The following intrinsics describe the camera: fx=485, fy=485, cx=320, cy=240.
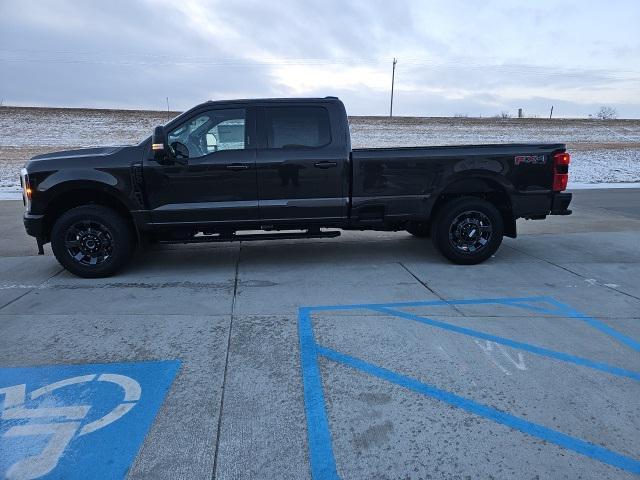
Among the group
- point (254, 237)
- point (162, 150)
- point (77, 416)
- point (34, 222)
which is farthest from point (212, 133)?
point (77, 416)

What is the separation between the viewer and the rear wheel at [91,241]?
564 centimetres

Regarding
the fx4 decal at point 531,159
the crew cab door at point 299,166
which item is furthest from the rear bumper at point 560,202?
the crew cab door at point 299,166

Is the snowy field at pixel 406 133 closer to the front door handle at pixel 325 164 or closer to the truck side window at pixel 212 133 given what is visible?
the front door handle at pixel 325 164

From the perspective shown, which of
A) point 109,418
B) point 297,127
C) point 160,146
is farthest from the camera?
point 297,127

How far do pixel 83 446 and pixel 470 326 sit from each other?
10.1 feet

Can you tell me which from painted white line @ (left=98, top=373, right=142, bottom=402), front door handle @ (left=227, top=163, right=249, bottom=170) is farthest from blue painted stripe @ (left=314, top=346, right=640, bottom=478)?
front door handle @ (left=227, top=163, right=249, bottom=170)

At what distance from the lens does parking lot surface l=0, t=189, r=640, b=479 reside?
2.59 m

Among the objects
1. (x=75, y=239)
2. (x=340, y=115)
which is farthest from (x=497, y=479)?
(x=75, y=239)

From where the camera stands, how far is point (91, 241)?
5.71 m

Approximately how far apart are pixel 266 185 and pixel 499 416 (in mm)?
3786

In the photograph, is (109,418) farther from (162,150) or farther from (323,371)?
(162,150)

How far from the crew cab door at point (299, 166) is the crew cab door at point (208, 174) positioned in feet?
0.54

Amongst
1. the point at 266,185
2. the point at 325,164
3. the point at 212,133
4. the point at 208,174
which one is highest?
the point at 212,133

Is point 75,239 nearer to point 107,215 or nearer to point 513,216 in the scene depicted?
point 107,215
